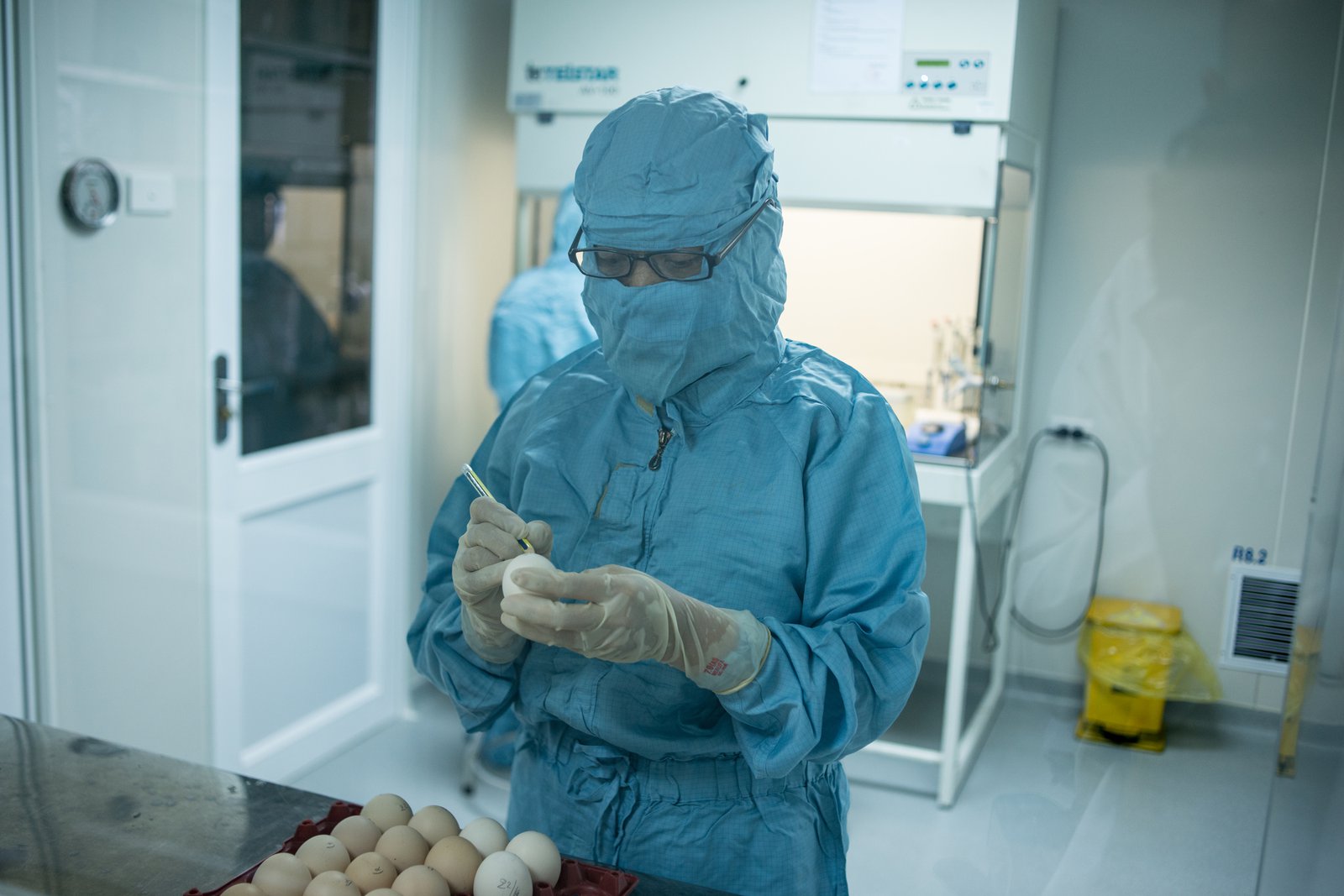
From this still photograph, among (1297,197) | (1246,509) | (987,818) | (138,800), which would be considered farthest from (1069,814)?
(138,800)

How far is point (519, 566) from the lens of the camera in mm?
1006

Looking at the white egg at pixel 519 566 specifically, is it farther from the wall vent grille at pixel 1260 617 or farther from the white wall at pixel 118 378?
the white wall at pixel 118 378

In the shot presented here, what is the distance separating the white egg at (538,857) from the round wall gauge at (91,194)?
1.50 meters

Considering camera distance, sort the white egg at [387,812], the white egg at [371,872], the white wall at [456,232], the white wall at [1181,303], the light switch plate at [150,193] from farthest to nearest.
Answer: the white wall at [456,232] → the light switch plate at [150,193] → the white wall at [1181,303] → the white egg at [387,812] → the white egg at [371,872]

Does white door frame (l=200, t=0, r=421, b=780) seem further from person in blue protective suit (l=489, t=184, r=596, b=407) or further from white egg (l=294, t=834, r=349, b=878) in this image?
white egg (l=294, t=834, r=349, b=878)

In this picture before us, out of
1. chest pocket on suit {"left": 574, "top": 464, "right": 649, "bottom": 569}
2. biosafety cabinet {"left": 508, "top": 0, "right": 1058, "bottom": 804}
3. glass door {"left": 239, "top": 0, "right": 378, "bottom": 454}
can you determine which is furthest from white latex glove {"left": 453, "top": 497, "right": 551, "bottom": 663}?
glass door {"left": 239, "top": 0, "right": 378, "bottom": 454}

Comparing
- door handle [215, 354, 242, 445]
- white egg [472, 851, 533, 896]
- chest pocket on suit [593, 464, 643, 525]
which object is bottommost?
white egg [472, 851, 533, 896]

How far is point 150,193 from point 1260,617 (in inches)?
79.9

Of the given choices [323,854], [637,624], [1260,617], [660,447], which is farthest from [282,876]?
[1260,617]

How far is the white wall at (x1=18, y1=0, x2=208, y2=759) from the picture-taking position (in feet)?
6.61

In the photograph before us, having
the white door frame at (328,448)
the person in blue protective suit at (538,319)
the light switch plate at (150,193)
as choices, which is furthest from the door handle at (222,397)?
the person in blue protective suit at (538,319)

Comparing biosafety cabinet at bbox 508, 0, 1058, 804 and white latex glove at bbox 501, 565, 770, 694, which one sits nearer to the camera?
white latex glove at bbox 501, 565, 770, 694

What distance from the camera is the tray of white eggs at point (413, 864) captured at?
1.07 m

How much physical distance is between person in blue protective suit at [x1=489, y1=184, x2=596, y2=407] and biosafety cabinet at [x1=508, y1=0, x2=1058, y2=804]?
1.49 ft
